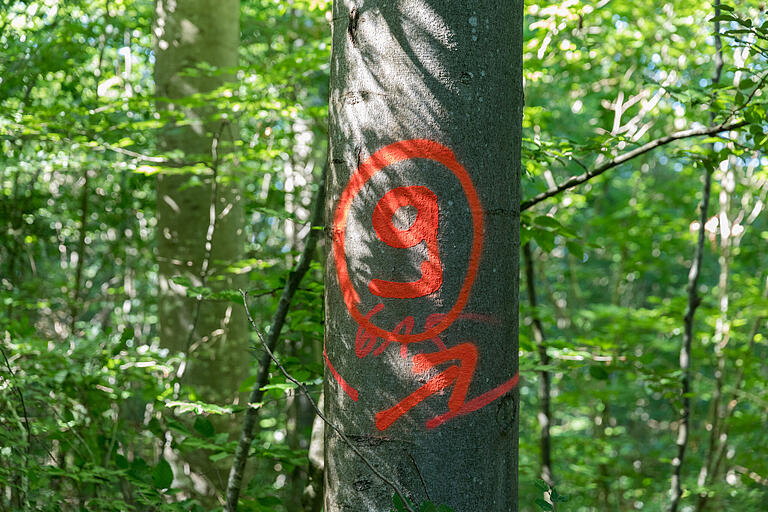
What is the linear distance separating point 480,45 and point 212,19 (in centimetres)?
316

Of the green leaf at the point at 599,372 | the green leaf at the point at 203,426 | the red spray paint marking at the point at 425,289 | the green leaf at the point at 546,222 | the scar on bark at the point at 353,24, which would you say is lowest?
the green leaf at the point at 203,426

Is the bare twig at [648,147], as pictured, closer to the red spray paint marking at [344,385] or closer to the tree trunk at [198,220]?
the red spray paint marking at [344,385]

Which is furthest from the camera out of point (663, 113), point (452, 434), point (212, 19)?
point (663, 113)

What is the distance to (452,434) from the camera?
1.12 meters

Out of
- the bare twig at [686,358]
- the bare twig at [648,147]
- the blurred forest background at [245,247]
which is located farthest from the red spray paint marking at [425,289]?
the bare twig at [686,358]

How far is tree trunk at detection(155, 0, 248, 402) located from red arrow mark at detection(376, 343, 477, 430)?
8.53 feet

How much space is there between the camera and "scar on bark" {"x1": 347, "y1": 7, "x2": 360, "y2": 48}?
4.03 feet

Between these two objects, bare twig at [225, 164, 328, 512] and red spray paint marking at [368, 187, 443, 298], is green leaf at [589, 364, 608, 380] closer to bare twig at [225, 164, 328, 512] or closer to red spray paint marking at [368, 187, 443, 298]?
bare twig at [225, 164, 328, 512]

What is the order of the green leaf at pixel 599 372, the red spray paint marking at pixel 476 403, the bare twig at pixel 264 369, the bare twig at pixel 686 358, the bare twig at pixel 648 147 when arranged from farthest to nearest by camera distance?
the bare twig at pixel 686 358, the green leaf at pixel 599 372, the bare twig at pixel 264 369, the bare twig at pixel 648 147, the red spray paint marking at pixel 476 403

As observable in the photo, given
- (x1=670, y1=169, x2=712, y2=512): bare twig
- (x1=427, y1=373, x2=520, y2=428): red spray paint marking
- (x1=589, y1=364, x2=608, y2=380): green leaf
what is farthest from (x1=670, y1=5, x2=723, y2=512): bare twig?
(x1=427, y1=373, x2=520, y2=428): red spray paint marking

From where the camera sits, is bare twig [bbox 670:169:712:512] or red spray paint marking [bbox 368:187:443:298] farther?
bare twig [bbox 670:169:712:512]

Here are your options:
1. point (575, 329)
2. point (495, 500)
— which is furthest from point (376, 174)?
point (575, 329)

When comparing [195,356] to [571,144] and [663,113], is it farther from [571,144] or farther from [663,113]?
[663,113]

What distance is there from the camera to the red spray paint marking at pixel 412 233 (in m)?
1.12
